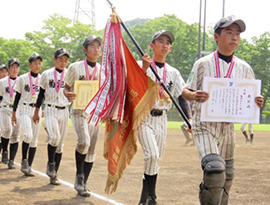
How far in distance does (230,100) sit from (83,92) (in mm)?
3299

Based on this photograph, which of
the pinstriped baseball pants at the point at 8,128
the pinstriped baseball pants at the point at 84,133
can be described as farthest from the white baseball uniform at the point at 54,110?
the pinstriped baseball pants at the point at 8,128

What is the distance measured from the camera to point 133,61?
261 inches

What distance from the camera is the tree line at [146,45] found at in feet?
193

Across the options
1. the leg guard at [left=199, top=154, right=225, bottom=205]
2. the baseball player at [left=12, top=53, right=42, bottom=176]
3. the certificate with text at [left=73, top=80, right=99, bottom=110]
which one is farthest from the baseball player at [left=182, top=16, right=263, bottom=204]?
the baseball player at [left=12, top=53, right=42, bottom=176]

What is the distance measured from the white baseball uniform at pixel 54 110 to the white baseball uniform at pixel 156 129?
2870 millimetres

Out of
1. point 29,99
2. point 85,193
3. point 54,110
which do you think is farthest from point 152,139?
point 29,99

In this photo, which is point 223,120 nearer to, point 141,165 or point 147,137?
point 147,137

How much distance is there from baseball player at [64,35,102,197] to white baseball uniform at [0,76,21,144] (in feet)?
14.5

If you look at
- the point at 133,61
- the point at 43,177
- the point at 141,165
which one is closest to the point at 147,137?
the point at 133,61

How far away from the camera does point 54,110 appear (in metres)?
9.02

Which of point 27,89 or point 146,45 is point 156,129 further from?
point 146,45

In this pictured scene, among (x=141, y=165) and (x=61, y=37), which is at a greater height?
(x=61, y=37)

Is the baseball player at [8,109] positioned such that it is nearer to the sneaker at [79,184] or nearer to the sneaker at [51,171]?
the sneaker at [51,171]

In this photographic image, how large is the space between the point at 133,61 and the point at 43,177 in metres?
4.05
